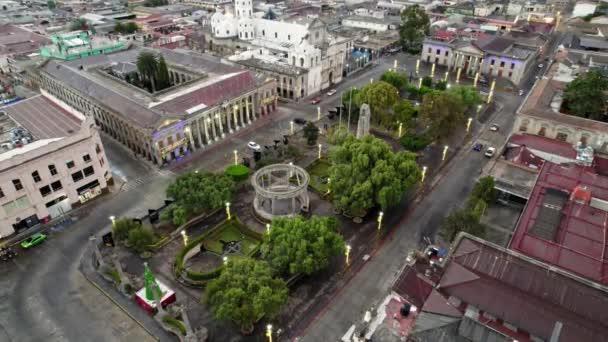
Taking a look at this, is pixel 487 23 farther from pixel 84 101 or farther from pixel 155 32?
pixel 84 101

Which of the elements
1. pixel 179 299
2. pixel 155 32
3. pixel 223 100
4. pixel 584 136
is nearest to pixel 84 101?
pixel 223 100

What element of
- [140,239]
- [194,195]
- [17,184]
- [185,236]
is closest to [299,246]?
[185,236]

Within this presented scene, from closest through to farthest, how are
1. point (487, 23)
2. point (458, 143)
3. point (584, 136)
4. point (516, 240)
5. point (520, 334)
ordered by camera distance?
point (520, 334)
point (516, 240)
point (584, 136)
point (458, 143)
point (487, 23)

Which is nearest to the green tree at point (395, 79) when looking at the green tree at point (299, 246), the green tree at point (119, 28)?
the green tree at point (299, 246)

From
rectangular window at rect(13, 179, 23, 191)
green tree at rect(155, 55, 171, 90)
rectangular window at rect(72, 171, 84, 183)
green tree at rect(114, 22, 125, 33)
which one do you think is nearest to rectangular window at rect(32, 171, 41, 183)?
rectangular window at rect(13, 179, 23, 191)

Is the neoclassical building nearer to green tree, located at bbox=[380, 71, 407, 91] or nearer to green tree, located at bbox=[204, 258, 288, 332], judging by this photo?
green tree, located at bbox=[380, 71, 407, 91]
